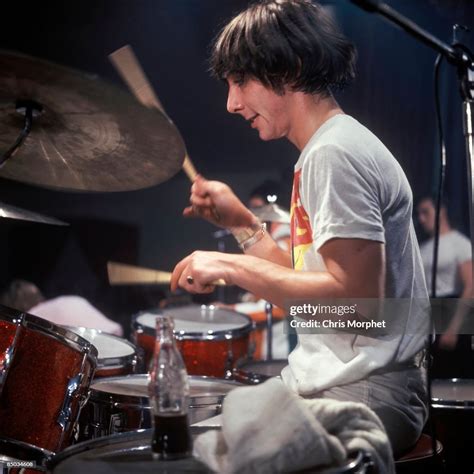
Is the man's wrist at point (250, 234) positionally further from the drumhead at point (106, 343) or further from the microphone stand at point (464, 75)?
the drumhead at point (106, 343)

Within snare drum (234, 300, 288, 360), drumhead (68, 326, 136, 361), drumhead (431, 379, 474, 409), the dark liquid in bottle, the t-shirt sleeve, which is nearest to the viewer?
the dark liquid in bottle

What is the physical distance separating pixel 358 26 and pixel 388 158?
154 cm

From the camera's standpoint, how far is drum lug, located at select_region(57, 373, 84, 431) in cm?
163

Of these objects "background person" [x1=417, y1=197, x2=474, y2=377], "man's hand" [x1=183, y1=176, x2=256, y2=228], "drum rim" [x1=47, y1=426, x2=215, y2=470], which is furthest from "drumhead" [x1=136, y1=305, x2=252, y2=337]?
"drum rim" [x1=47, y1=426, x2=215, y2=470]

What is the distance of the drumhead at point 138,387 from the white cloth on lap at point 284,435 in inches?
27.3

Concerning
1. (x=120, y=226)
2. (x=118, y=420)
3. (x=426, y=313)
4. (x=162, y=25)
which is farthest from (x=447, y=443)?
(x=120, y=226)

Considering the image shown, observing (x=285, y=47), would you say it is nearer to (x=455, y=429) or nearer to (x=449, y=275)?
(x=455, y=429)

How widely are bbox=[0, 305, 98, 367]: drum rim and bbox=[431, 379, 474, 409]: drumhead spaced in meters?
0.90

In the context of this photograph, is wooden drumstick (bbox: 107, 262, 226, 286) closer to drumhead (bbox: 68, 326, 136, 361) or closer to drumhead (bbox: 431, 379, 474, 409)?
drumhead (bbox: 68, 326, 136, 361)

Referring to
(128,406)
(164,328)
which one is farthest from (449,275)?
(164,328)

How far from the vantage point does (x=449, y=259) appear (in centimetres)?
313

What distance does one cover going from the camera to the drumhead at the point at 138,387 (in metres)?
1.74

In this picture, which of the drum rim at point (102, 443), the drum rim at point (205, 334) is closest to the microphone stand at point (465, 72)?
the drum rim at point (102, 443)

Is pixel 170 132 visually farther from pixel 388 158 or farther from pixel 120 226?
pixel 120 226
